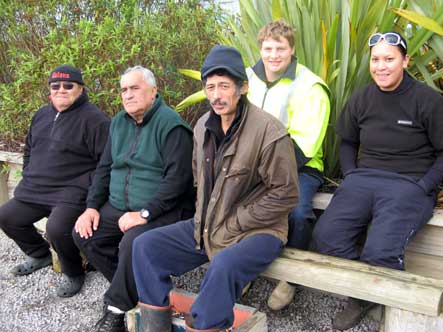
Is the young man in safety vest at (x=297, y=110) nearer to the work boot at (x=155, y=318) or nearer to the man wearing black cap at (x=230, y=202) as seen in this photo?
the man wearing black cap at (x=230, y=202)

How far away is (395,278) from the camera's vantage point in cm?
250

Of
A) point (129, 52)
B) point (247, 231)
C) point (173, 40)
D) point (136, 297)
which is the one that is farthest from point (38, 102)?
Answer: point (247, 231)

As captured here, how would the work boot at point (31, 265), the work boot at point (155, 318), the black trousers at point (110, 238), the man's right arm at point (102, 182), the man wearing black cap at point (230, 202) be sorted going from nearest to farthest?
the man wearing black cap at point (230, 202), the work boot at point (155, 318), the black trousers at point (110, 238), the man's right arm at point (102, 182), the work boot at point (31, 265)

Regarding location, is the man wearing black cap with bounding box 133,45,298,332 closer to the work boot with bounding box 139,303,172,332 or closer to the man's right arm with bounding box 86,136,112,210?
the work boot with bounding box 139,303,172,332

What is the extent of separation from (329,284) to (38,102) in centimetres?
327

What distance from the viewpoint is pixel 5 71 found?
18.1ft

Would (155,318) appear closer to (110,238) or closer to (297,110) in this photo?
(110,238)

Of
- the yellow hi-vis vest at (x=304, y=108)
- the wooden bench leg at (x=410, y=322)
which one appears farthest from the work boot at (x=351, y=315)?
the yellow hi-vis vest at (x=304, y=108)

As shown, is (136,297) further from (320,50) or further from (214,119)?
(320,50)

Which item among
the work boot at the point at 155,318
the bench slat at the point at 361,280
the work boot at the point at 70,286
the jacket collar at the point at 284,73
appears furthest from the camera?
the work boot at the point at 70,286

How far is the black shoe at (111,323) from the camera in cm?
301

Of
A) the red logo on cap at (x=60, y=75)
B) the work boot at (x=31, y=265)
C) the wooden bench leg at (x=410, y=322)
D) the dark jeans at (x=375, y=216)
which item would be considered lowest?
the work boot at (x=31, y=265)

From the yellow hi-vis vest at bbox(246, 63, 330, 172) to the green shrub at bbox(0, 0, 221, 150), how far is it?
1.47 meters

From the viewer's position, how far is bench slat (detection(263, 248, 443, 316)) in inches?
94.4
